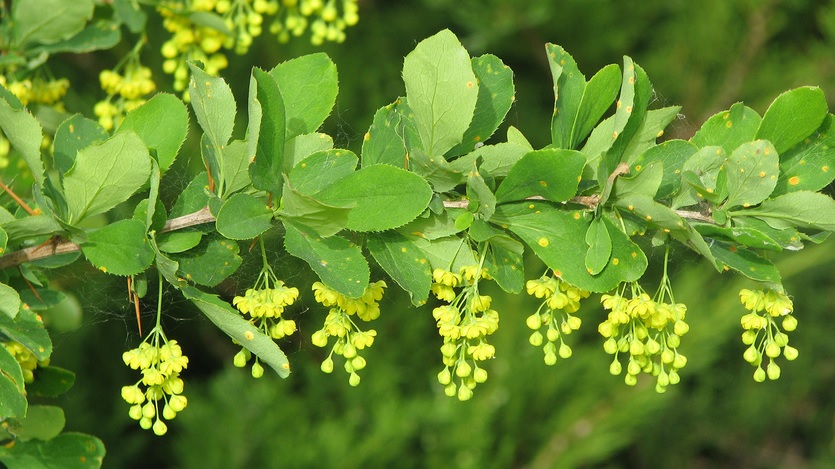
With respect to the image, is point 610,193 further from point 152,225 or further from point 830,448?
point 830,448

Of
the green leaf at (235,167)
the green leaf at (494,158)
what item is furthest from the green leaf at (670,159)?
the green leaf at (235,167)

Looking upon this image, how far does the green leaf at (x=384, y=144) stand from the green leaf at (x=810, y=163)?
333mm

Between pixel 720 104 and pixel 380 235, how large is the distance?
2226 mm

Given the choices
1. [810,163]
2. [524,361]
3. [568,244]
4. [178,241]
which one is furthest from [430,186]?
[524,361]

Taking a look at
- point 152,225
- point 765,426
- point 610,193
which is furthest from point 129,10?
point 765,426

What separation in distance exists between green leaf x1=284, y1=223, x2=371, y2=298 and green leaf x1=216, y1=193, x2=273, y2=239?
0.02 m

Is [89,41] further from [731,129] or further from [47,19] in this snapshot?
[731,129]

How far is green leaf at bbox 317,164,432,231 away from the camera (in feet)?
2.30

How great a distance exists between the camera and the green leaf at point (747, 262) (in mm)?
740

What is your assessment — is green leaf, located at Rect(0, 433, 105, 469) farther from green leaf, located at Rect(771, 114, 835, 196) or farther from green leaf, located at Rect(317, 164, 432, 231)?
green leaf, located at Rect(771, 114, 835, 196)

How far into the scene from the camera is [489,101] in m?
0.78

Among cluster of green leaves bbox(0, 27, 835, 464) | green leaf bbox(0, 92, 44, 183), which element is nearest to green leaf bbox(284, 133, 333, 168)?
cluster of green leaves bbox(0, 27, 835, 464)

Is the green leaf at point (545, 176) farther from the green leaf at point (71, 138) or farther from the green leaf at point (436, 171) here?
the green leaf at point (71, 138)

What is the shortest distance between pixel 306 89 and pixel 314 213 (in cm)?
15
